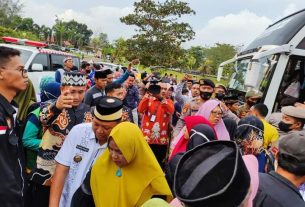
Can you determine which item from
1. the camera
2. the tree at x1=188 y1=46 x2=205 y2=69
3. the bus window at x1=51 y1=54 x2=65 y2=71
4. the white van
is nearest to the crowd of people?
the camera

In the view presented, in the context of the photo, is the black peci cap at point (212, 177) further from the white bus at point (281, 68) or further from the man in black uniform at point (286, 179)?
the white bus at point (281, 68)

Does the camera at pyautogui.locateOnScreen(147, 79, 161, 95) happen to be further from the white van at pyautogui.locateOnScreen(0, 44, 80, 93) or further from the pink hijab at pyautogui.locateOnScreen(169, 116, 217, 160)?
the white van at pyautogui.locateOnScreen(0, 44, 80, 93)

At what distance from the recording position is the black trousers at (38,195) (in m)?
3.02

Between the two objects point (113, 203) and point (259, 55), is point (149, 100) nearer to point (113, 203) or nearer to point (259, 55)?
point (259, 55)

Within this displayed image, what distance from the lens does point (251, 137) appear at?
3812 millimetres

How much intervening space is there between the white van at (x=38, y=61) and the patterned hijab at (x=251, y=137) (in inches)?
283

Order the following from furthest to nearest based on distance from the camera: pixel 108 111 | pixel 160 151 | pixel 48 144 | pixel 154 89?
pixel 160 151, pixel 154 89, pixel 48 144, pixel 108 111

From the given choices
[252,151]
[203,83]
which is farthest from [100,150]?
[203,83]

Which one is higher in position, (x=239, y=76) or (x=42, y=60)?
(x=239, y=76)

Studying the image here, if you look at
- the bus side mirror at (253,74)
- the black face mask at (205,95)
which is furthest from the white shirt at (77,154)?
the bus side mirror at (253,74)

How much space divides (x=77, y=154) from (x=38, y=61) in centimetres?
878

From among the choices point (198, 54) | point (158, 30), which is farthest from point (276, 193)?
point (198, 54)

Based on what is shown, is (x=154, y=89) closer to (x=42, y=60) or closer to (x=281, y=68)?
(x=281, y=68)


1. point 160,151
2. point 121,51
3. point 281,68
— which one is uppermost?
point 281,68
